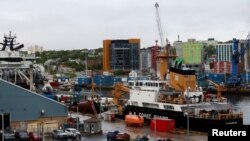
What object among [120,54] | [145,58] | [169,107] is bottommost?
[169,107]

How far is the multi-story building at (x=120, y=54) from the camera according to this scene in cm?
13475

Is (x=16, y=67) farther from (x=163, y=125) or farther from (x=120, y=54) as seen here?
(x=120, y=54)

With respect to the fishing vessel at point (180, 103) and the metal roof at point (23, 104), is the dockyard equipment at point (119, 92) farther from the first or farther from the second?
the metal roof at point (23, 104)

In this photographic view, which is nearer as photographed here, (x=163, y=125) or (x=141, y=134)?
(x=141, y=134)

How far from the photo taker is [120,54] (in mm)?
134750

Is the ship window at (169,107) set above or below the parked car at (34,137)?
above

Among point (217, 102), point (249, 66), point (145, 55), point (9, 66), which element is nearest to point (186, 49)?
point (145, 55)

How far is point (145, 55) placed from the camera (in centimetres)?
15712

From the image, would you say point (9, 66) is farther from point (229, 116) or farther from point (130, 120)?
point (229, 116)

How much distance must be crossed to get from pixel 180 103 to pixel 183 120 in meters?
1.25

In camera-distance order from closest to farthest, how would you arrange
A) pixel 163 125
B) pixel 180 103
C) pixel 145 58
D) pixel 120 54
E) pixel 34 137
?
1. pixel 34 137
2. pixel 163 125
3. pixel 180 103
4. pixel 120 54
5. pixel 145 58

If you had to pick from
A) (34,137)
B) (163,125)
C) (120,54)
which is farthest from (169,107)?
(120,54)

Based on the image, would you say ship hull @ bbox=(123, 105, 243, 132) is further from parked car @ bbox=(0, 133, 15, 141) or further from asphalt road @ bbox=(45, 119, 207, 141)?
parked car @ bbox=(0, 133, 15, 141)

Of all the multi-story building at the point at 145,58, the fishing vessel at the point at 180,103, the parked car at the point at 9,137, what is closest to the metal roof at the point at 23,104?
the parked car at the point at 9,137
